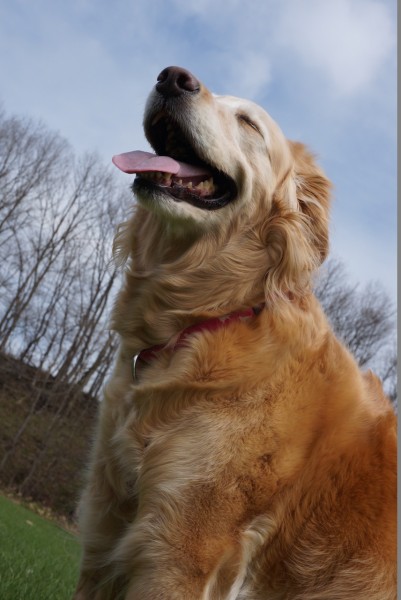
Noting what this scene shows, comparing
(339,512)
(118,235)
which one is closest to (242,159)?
(118,235)

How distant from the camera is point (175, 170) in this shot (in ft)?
10.2

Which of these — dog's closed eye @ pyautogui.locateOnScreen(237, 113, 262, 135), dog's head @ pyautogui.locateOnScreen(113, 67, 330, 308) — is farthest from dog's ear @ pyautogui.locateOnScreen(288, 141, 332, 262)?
dog's closed eye @ pyautogui.locateOnScreen(237, 113, 262, 135)

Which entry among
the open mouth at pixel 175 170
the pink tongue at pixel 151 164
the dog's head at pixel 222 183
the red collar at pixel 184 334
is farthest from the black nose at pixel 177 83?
the red collar at pixel 184 334

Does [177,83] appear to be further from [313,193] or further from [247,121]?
[313,193]

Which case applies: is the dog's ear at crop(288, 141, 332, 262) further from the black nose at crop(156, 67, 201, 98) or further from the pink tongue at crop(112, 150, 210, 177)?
the black nose at crop(156, 67, 201, 98)

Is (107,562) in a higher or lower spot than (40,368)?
lower

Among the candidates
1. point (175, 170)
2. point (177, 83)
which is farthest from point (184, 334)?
point (177, 83)

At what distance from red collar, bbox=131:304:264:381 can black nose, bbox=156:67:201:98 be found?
1.13 m

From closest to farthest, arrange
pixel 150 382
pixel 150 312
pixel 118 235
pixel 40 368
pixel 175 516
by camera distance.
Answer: pixel 175 516 → pixel 150 382 → pixel 150 312 → pixel 118 235 → pixel 40 368

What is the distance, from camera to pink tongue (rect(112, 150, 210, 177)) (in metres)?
2.98

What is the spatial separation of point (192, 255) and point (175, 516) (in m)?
1.32

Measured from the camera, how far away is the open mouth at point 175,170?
9.93 ft

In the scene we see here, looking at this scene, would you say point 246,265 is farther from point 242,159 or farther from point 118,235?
point 118,235

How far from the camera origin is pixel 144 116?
3264 millimetres
